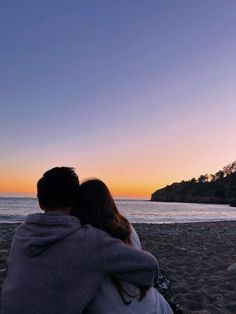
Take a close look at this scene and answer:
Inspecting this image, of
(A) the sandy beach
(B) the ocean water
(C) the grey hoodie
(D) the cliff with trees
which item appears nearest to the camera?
(C) the grey hoodie

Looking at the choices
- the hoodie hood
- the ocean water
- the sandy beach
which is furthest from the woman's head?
the ocean water

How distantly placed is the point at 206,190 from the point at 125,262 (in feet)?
490

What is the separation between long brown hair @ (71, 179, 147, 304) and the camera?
2445 millimetres

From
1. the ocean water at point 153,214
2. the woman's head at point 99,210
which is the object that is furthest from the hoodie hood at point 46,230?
the ocean water at point 153,214

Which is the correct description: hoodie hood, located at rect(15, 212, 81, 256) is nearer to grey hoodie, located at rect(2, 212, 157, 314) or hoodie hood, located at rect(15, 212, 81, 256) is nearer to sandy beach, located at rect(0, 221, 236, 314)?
grey hoodie, located at rect(2, 212, 157, 314)

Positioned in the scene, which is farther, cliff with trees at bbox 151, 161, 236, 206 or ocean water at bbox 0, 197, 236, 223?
cliff with trees at bbox 151, 161, 236, 206

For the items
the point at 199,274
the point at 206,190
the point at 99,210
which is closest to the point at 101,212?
Result: the point at 99,210

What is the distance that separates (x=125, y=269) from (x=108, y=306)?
28 centimetres

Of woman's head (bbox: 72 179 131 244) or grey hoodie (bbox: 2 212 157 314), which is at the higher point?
woman's head (bbox: 72 179 131 244)

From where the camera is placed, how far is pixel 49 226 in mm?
2361

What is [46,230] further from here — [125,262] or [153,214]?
[153,214]

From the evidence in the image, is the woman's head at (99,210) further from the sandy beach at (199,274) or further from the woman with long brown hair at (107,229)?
the sandy beach at (199,274)

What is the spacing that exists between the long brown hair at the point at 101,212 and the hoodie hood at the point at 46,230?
118mm

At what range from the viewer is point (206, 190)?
486 ft
